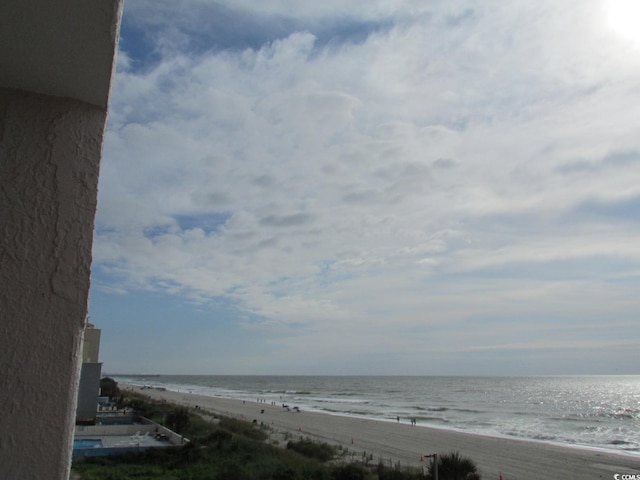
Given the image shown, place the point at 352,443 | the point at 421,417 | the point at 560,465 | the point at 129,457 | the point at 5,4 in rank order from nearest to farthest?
the point at 5,4, the point at 129,457, the point at 560,465, the point at 352,443, the point at 421,417

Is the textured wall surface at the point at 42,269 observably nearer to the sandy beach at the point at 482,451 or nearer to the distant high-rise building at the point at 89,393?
the sandy beach at the point at 482,451

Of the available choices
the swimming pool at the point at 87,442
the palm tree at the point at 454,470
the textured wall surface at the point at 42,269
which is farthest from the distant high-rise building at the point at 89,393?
the textured wall surface at the point at 42,269

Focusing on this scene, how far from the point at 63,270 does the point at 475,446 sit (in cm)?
3012

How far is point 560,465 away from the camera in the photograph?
73.4ft

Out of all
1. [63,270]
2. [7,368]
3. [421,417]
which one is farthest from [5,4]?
[421,417]

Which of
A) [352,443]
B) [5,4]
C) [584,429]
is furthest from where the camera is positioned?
[584,429]

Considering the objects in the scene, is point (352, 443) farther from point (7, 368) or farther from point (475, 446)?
point (7, 368)

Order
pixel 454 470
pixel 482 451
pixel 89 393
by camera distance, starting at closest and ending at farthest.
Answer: pixel 454 470, pixel 89 393, pixel 482 451

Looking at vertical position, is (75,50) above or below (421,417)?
above

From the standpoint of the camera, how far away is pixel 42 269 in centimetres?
109

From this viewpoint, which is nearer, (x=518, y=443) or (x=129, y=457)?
(x=129, y=457)

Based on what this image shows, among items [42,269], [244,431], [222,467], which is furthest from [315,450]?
[42,269]

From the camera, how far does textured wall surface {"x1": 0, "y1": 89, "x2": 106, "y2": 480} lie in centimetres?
103

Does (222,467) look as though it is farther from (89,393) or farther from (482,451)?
(482,451)
